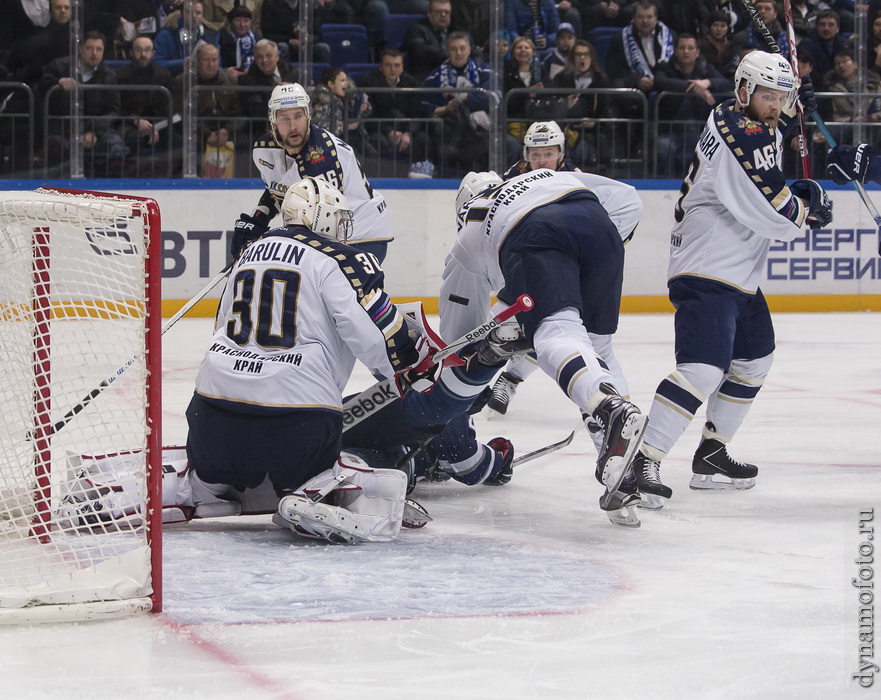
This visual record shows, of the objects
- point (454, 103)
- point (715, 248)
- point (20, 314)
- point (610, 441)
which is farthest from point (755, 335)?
point (454, 103)

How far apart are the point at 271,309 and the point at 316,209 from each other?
27 centimetres

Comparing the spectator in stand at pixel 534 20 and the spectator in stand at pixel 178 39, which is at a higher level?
the spectator in stand at pixel 534 20

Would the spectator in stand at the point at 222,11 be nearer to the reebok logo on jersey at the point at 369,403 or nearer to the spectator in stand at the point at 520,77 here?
the spectator in stand at the point at 520,77

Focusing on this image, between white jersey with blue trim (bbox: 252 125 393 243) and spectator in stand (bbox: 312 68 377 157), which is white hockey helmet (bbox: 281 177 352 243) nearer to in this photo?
white jersey with blue trim (bbox: 252 125 393 243)

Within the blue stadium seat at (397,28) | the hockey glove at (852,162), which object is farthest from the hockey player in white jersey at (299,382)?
the blue stadium seat at (397,28)

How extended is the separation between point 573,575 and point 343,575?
1.52 ft

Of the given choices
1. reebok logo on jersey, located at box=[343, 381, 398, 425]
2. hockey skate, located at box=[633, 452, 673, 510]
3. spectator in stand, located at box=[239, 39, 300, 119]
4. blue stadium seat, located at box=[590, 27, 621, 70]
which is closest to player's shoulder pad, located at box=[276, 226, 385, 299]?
reebok logo on jersey, located at box=[343, 381, 398, 425]

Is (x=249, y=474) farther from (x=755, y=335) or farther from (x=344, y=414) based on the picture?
(x=755, y=335)

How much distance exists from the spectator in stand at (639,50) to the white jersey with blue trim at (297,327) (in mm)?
6061

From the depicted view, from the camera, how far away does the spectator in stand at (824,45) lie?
28.8 feet

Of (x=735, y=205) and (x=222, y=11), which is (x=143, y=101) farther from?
(x=735, y=205)

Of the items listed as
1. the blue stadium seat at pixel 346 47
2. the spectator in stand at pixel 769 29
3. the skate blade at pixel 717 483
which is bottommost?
the skate blade at pixel 717 483

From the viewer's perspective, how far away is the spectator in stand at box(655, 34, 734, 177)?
8383mm

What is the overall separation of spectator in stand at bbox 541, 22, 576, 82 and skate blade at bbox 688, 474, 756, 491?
532 cm
